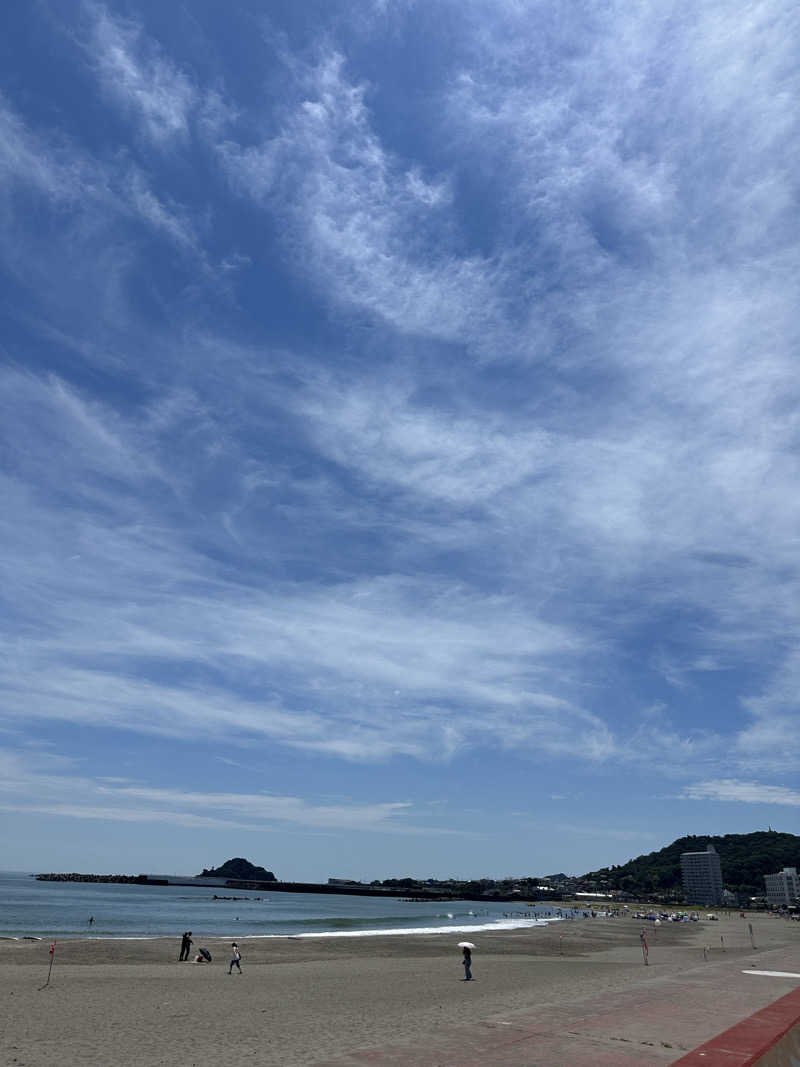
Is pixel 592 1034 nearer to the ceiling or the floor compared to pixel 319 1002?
nearer to the ceiling

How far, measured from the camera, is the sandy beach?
13.6 metres

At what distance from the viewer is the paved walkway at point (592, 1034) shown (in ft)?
36.2

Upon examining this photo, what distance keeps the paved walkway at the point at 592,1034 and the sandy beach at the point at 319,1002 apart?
7 cm

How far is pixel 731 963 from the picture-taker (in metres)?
33.6

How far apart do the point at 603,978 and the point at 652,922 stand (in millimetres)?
76559

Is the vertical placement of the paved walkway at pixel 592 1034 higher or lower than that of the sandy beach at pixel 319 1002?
higher

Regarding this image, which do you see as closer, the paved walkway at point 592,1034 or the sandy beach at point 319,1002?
the paved walkway at point 592,1034

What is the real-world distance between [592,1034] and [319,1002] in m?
11.7

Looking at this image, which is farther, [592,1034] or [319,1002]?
[319,1002]

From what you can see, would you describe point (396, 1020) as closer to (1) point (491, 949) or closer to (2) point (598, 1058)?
(2) point (598, 1058)

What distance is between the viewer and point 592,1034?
1353cm

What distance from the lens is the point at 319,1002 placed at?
72.0ft

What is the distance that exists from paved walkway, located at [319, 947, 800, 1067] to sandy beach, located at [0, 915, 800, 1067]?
72 millimetres

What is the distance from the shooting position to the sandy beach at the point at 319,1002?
13.6m
